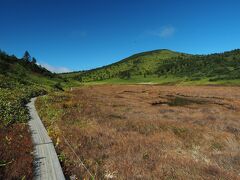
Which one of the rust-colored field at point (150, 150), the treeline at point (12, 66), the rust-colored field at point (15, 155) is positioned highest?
the treeline at point (12, 66)

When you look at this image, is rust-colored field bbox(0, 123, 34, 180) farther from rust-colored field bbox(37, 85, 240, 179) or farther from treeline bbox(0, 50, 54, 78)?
treeline bbox(0, 50, 54, 78)

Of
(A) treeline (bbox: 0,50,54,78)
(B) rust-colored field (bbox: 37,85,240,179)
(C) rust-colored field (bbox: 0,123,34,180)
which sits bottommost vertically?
(B) rust-colored field (bbox: 37,85,240,179)

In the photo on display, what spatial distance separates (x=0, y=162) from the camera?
11266 mm

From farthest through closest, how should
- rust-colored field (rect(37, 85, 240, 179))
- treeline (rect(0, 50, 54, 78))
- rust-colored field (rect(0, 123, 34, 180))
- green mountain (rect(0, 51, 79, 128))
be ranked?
1. treeline (rect(0, 50, 54, 78))
2. green mountain (rect(0, 51, 79, 128))
3. rust-colored field (rect(37, 85, 240, 179))
4. rust-colored field (rect(0, 123, 34, 180))

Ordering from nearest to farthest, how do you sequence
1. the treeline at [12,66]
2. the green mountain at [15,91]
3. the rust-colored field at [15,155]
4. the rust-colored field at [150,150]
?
1. the rust-colored field at [15,155]
2. the rust-colored field at [150,150]
3. the green mountain at [15,91]
4. the treeline at [12,66]

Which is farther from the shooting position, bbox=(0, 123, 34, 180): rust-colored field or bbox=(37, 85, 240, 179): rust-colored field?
bbox=(37, 85, 240, 179): rust-colored field

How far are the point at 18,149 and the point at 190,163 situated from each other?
9.31 metres

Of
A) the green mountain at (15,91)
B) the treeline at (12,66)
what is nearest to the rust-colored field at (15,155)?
the green mountain at (15,91)

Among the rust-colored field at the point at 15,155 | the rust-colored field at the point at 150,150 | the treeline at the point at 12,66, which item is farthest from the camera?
the treeline at the point at 12,66

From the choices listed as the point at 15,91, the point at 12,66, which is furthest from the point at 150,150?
the point at 12,66

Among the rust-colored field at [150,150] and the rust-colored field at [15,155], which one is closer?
the rust-colored field at [15,155]

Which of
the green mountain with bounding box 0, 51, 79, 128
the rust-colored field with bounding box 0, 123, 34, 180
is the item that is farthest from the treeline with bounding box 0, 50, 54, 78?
the rust-colored field with bounding box 0, 123, 34, 180

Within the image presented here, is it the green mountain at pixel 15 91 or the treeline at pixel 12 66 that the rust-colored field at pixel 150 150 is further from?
the treeline at pixel 12 66

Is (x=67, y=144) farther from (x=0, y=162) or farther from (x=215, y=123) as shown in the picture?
(x=215, y=123)
